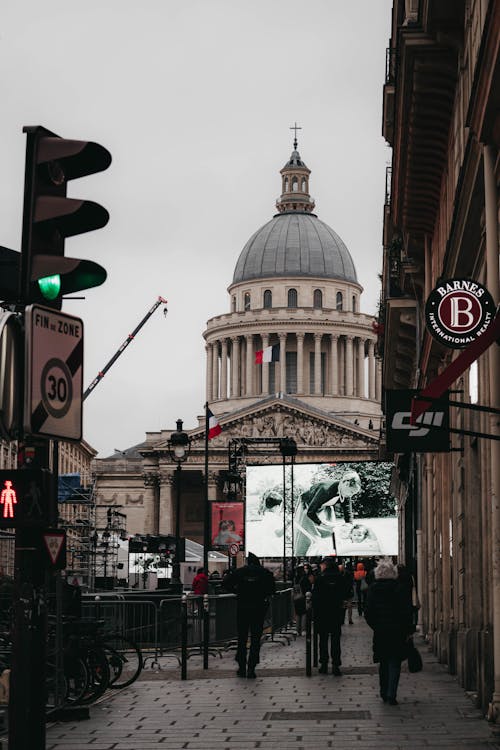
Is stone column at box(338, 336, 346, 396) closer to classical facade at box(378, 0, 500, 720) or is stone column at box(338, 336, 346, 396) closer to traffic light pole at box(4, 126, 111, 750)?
classical facade at box(378, 0, 500, 720)

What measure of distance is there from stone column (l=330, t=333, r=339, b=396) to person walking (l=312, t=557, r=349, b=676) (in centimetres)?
12253

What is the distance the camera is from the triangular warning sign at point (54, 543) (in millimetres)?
8391

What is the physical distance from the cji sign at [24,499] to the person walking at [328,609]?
13188 mm

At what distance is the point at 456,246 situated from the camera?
17.5 metres

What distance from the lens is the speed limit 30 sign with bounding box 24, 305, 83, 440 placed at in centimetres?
786

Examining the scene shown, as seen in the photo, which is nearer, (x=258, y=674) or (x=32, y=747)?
(x=32, y=747)

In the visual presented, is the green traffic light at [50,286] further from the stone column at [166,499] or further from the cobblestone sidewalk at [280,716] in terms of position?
the stone column at [166,499]

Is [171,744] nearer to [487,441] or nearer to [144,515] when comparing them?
[487,441]

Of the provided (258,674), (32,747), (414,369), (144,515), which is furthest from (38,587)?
(144,515)

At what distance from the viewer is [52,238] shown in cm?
816

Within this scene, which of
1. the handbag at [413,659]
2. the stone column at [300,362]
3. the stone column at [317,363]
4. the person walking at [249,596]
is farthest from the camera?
the stone column at [317,363]

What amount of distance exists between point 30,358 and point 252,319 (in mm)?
138219

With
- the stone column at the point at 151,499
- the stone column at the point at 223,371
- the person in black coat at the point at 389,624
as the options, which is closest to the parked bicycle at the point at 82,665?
the person in black coat at the point at 389,624

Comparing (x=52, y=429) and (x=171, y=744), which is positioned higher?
(x=52, y=429)
